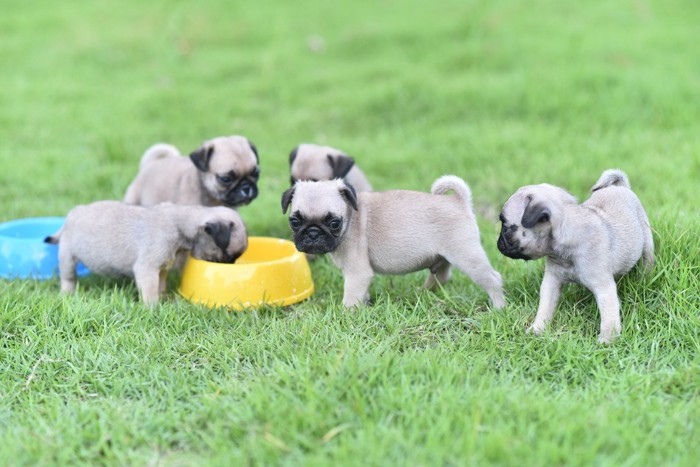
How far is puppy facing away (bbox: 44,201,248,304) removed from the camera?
20.7 ft

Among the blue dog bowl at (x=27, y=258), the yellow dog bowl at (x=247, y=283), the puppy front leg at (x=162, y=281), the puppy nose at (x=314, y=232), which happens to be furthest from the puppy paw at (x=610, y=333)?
the blue dog bowl at (x=27, y=258)

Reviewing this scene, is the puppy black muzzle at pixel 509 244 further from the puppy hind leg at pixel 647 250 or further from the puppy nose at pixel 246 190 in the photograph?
the puppy nose at pixel 246 190

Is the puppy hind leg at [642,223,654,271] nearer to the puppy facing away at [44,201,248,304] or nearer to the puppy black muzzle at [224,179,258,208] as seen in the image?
the puppy facing away at [44,201,248,304]

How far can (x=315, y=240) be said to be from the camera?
5.64 meters

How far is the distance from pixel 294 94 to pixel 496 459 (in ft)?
31.4

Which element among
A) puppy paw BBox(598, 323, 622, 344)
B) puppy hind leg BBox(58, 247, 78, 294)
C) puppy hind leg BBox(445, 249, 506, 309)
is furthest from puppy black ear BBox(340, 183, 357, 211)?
puppy hind leg BBox(58, 247, 78, 294)

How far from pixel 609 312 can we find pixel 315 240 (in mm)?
2105

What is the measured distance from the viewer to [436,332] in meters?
5.30

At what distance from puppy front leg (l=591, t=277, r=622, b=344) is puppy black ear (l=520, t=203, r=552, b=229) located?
1.97ft

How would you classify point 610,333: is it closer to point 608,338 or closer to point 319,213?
point 608,338

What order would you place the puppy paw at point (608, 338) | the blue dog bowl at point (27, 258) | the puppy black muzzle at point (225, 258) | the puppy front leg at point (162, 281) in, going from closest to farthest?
the puppy paw at point (608, 338) < the puppy black muzzle at point (225, 258) < the puppy front leg at point (162, 281) < the blue dog bowl at point (27, 258)

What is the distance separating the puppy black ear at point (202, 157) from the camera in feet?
23.1

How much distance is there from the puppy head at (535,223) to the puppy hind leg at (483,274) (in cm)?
50

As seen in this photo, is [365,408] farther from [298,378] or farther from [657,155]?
[657,155]
